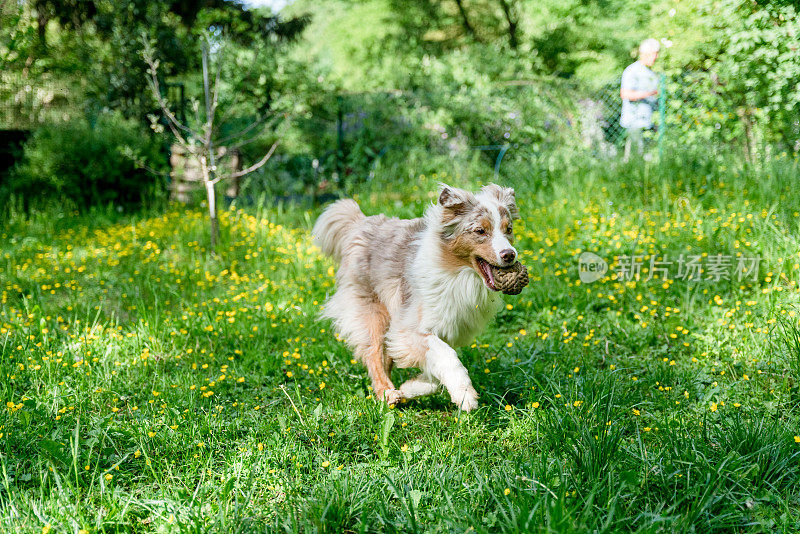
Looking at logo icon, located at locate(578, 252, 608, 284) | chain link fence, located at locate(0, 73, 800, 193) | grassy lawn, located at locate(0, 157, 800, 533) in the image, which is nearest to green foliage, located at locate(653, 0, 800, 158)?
grassy lawn, located at locate(0, 157, 800, 533)

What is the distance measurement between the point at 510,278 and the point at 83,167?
23.4 ft

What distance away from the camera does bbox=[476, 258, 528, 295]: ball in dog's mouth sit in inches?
118

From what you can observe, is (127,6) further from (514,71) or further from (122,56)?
(514,71)

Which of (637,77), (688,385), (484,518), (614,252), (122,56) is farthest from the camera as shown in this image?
(122,56)

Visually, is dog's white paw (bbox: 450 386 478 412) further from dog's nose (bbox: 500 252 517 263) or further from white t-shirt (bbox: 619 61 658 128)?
white t-shirt (bbox: 619 61 658 128)

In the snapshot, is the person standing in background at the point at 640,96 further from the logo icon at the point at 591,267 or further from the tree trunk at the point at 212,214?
the tree trunk at the point at 212,214

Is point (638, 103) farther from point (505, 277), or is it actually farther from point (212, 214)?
point (505, 277)

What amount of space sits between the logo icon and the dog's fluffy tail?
2085 millimetres

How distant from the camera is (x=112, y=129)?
27.3ft

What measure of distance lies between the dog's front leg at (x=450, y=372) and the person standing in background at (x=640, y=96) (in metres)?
5.65

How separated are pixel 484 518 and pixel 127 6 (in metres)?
10.4

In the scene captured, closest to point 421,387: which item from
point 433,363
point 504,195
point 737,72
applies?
point 433,363

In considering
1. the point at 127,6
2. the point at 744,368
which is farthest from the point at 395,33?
the point at 744,368

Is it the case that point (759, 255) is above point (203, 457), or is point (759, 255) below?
above
